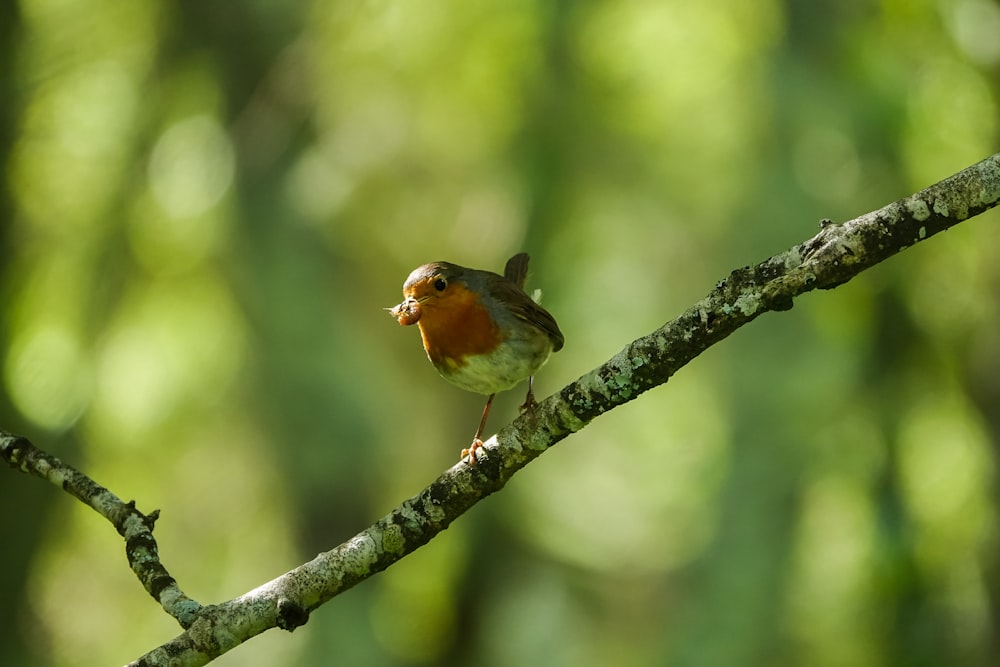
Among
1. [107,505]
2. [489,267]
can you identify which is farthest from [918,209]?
[489,267]

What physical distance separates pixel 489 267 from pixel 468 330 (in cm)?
486

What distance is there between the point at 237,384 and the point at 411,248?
1.97 meters

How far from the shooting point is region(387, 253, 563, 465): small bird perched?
13.3 feet

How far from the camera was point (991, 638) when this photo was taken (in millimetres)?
6602

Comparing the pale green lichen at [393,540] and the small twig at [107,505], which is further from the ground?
the small twig at [107,505]

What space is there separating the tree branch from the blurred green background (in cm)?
453

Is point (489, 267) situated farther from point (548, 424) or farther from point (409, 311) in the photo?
point (548, 424)

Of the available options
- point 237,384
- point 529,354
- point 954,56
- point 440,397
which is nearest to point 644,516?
point 440,397

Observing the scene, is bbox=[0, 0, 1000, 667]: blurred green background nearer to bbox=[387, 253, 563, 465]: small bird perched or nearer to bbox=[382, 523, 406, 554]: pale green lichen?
bbox=[387, 253, 563, 465]: small bird perched

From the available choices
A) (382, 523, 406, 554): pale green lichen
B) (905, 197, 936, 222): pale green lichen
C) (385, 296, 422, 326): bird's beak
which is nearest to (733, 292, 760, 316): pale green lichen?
(905, 197, 936, 222): pale green lichen

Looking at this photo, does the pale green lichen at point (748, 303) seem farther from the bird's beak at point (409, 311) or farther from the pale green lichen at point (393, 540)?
the bird's beak at point (409, 311)

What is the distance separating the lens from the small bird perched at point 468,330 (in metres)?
4.04

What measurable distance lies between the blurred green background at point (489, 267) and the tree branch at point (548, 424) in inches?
178

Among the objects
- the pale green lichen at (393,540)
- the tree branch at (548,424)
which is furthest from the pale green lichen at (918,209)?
the pale green lichen at (393,540)
